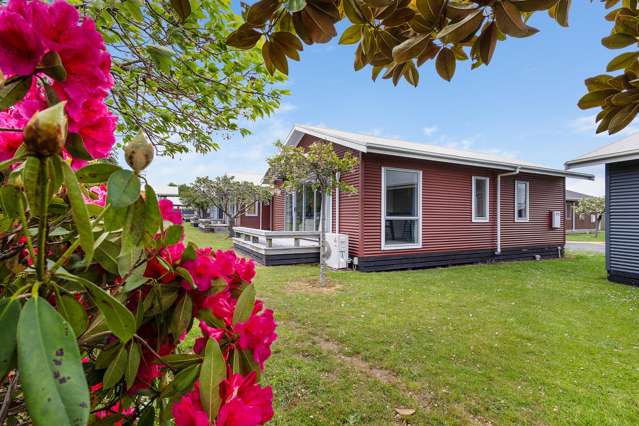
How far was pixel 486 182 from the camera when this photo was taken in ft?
31.8

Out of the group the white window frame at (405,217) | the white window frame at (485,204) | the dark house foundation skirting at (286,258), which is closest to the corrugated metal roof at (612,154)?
the white window frame at (485,204)

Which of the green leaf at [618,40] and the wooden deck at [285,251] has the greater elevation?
the green leaf at [618,40]

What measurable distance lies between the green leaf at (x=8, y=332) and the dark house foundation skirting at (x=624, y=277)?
9.54 m

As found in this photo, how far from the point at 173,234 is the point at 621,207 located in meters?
9.33

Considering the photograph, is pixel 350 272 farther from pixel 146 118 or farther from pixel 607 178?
pixel 607 178

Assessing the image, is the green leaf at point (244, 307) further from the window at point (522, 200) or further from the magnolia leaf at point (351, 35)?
the window at point (522, 200)

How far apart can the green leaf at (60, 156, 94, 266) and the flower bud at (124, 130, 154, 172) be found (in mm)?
68

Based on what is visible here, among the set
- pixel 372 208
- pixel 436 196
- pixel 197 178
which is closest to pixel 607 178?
pixel 436 196

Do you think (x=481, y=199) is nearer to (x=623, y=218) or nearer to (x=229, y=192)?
(x=623, y=218)

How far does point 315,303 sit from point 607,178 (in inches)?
287

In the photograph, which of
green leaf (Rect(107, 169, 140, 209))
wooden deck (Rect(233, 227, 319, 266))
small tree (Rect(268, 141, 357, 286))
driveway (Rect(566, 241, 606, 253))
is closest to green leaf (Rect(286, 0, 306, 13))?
green leaf (Rect(107, 169, 140, 209))

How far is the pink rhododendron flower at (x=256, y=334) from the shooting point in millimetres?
643

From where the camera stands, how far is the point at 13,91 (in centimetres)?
39

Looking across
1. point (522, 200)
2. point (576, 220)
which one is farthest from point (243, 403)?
point (576, 220)
